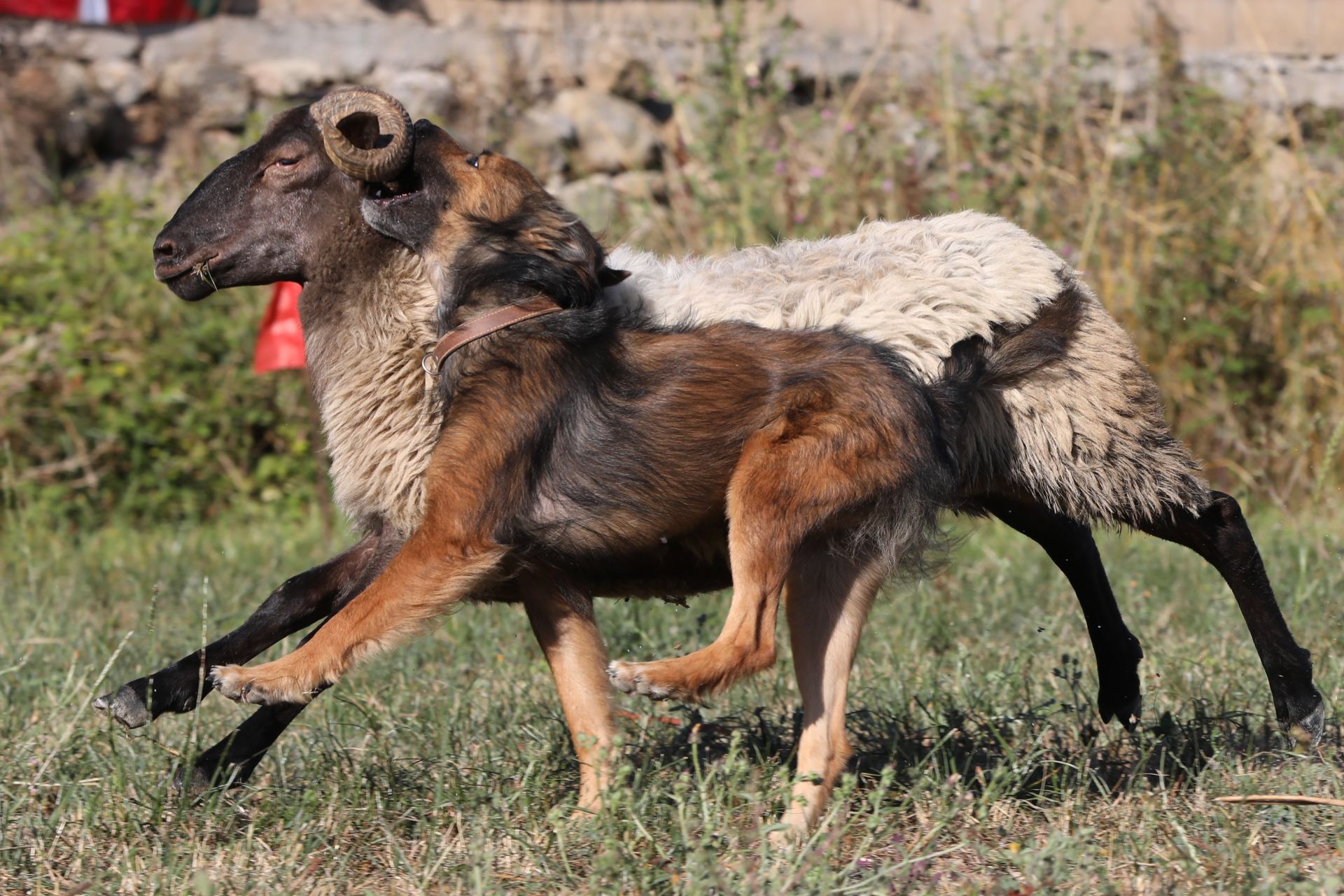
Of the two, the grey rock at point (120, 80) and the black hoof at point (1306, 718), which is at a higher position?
the grey rock at point (120, 80)

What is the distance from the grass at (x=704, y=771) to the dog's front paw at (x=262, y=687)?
298 millimetres

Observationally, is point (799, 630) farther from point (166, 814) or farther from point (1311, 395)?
point (1311, 395)

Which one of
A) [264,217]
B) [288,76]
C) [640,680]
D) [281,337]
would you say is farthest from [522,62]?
[640,680]

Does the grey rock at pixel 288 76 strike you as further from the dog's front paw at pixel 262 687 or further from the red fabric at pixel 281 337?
the dog's front paw at pixel 262 687

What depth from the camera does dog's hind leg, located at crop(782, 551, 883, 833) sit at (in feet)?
11.9

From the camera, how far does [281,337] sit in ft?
21.9

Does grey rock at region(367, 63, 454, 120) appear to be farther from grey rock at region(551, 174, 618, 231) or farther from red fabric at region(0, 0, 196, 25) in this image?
red fabric at region(0, 0, 196, 25)

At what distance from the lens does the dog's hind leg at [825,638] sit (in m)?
3.62

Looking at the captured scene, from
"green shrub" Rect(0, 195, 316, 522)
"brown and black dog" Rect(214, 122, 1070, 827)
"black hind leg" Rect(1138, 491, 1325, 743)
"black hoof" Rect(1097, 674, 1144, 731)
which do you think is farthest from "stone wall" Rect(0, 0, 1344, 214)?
"brown and black dog" Rect(214, 122, 1070, 827)

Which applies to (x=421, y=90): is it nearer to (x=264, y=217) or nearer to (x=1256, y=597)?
(x=264, y=217)

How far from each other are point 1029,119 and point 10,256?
618 cm

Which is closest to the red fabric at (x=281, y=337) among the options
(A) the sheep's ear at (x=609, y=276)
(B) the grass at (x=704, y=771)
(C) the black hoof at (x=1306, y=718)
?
(B) the grass at (x=704, y=771)

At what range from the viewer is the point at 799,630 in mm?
3750

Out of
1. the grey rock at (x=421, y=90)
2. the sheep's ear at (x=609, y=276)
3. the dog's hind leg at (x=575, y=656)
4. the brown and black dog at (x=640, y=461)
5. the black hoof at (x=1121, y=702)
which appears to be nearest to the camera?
the brown and black dog at (x=640, y=461)
